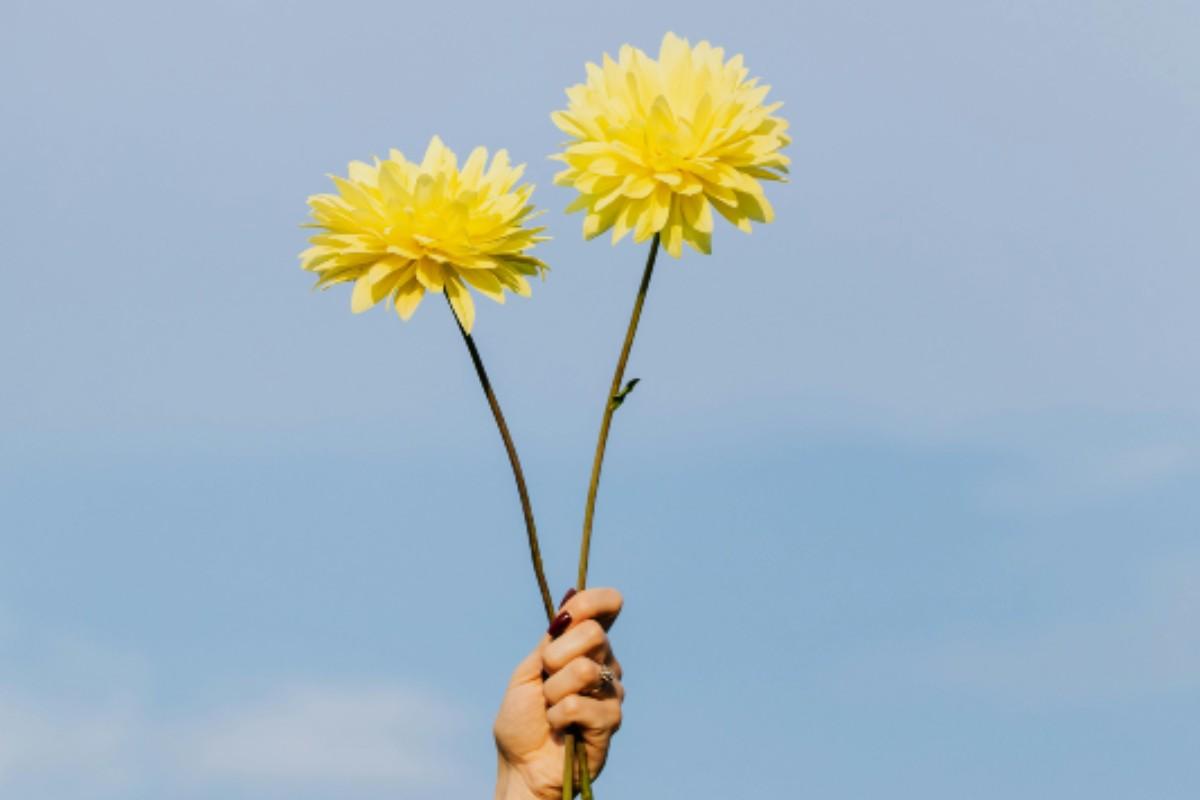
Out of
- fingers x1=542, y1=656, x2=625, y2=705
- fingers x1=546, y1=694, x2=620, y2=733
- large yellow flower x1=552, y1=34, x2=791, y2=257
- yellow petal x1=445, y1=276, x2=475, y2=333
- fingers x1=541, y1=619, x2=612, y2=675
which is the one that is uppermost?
large yellow flower x1=552, y1=34, x2=791, y2=257

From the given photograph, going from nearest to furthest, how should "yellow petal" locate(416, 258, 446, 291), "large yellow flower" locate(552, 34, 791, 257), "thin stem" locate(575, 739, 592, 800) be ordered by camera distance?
"large yellow flower" locate(552, 34, 791, 257) → "yellow petal" locate(416, 258, 446, 291) → "thin stem" locate(575, 739, 592, 800)

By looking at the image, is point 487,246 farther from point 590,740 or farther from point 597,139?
point 590,740

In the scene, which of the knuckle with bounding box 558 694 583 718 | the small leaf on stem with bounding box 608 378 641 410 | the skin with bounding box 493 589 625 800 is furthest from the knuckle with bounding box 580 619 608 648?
the small leaf on stem with bounding box 608 378 641 410

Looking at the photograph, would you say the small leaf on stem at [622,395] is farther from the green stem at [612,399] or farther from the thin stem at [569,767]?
the thin stem at [569,767]

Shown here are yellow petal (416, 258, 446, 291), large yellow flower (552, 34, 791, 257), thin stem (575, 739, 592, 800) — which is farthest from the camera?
thin stem (575, 739, 592, 800)

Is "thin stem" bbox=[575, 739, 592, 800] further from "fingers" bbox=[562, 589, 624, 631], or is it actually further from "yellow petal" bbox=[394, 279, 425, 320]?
"yellow petal" bbox=[394, 279, 425, 320]

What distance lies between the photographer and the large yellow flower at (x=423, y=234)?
119 inches

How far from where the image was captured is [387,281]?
308cm

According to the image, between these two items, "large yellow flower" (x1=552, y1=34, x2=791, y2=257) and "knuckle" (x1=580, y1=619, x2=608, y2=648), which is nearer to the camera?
"large yellow flower" (x1=552, y1=34, x2=791, y2=257)

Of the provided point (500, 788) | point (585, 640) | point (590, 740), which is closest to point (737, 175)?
point (585, 640)

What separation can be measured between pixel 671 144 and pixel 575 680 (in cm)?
115

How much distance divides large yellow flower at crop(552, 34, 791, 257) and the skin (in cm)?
84

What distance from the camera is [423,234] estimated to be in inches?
119

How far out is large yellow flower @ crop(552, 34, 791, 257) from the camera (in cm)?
289
